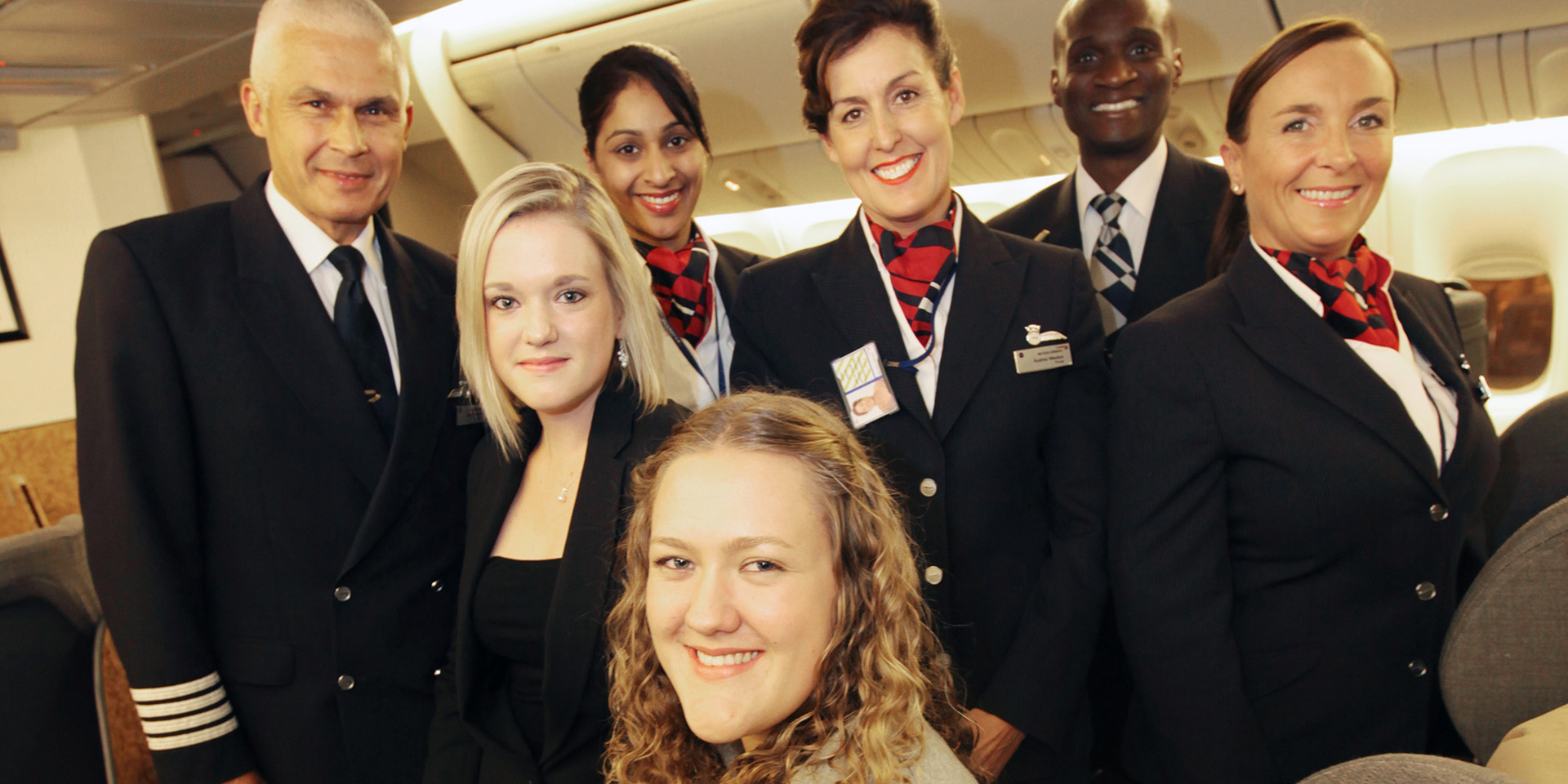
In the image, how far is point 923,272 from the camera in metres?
1.99

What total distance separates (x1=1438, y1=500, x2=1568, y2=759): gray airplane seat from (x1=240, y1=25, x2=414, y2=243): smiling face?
225cm

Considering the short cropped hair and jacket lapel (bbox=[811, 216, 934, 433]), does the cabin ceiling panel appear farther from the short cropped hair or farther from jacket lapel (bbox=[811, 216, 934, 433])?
the short cropped hair

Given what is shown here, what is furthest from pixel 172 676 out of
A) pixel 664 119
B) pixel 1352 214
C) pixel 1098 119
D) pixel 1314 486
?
pixel 1098 119

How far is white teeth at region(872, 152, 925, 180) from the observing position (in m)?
1.97

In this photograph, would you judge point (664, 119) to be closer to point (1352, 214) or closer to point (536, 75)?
point (1352, 214)

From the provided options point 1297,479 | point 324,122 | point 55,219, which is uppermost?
point 55,219

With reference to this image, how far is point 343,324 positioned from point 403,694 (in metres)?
0.85

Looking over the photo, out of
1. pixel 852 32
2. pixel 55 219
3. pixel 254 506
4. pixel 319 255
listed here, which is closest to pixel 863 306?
pixel 852 32

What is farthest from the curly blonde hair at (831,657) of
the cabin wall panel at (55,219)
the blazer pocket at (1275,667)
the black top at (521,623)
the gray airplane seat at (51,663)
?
the cabin wall panel at (55,219)

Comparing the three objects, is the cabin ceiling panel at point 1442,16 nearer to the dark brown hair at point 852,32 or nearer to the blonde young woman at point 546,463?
the dark brown hair at point 852,32

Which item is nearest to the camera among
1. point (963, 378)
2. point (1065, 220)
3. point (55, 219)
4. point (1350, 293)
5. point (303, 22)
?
point (1350, 293)

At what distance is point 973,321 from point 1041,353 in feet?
0.49

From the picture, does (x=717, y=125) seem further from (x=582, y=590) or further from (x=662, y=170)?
(x=582, y=590)

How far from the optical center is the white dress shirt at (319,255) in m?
2.14
